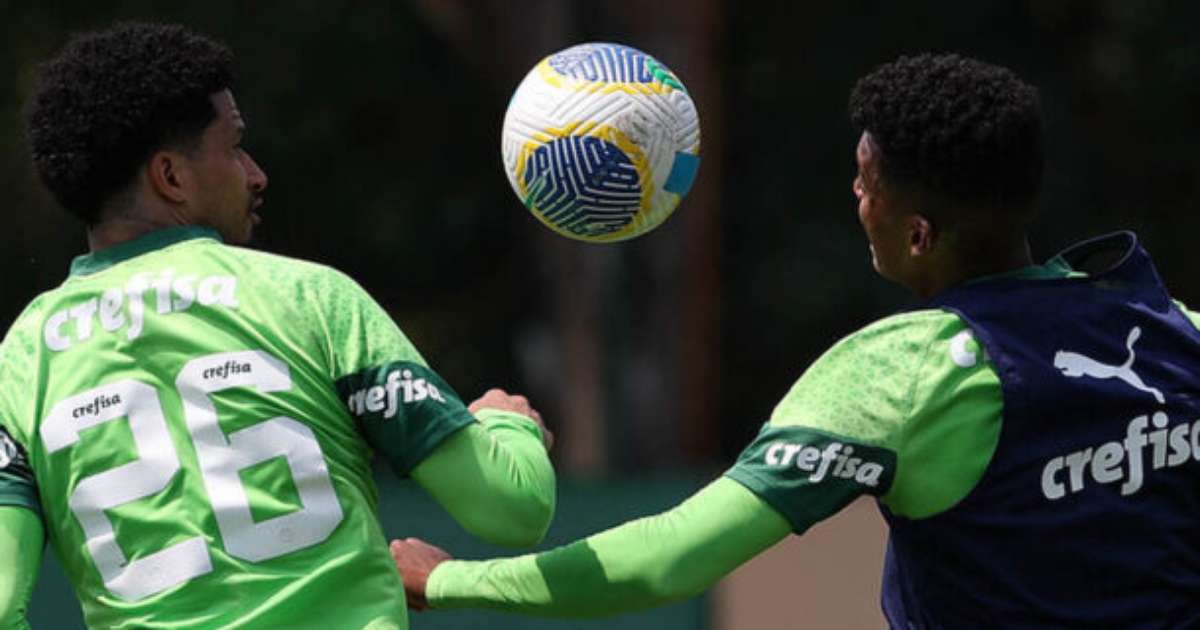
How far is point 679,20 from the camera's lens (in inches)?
569

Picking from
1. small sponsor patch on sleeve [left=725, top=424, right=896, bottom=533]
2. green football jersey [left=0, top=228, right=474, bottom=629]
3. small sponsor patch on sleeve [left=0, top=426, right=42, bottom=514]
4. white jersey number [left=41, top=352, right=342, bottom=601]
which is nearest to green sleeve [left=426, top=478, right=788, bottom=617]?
small sponsor patch on sleeve [left=725, top=424, right=896, bottom=533]

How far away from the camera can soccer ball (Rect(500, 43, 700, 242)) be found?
16.4 feet

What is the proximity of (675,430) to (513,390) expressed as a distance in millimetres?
2702

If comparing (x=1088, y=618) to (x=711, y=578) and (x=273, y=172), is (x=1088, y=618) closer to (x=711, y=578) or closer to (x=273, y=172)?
(x=711, y=578)

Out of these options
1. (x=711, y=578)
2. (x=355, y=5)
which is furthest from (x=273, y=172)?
(x=711, y=578)

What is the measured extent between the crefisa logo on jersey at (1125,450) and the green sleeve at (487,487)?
2.77 feet

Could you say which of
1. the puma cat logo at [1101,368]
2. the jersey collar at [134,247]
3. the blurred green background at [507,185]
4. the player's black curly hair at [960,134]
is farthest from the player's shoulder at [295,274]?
the blurred green background at [507,185]

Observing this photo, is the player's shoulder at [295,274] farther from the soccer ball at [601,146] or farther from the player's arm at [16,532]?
the soccer ball at [601,146]

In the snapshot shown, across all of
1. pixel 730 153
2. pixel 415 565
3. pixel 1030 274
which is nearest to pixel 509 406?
pixel 415 565

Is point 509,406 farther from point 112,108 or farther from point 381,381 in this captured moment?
point 112,108

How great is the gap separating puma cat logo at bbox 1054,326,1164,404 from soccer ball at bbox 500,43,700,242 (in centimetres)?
123

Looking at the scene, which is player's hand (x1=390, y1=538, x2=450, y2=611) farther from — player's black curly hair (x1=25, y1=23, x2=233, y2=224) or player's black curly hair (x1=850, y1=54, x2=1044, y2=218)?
player's black curly hair (x1=850, y1=54, x2=1044, y2=218)

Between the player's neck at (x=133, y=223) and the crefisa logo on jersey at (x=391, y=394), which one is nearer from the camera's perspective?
the crefisa logo on jersey at (x=391, y=394)

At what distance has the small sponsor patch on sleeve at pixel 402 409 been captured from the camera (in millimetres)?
3967
